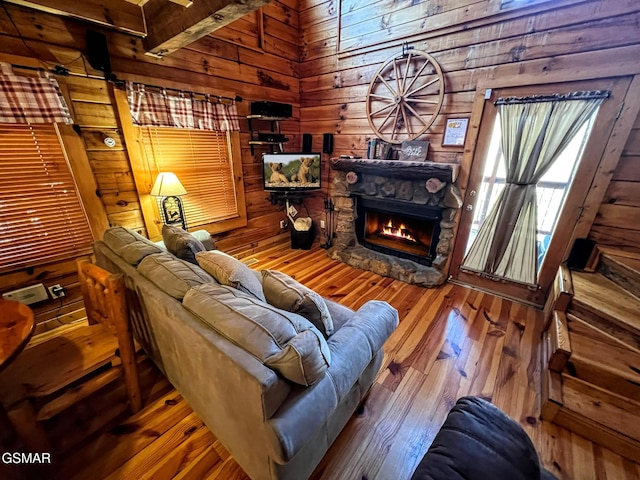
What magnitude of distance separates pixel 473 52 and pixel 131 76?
10.6 ft

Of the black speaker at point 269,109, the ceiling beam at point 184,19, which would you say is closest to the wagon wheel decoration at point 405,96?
the black speaker at point 269,109

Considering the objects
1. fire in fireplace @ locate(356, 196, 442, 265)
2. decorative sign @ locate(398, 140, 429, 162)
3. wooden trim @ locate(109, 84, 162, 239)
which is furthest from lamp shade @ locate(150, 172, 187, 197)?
decorative sign @ locate(398, 140, 429, 162)

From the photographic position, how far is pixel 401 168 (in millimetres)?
2760

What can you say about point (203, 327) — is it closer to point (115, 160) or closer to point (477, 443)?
point (477, 443)

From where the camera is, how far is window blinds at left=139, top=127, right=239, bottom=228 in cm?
257

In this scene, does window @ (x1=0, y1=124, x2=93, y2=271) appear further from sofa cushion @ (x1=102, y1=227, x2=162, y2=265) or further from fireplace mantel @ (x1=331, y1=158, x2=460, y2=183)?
fireplace mantel @ (x1=331, y1=158, x2=460, y2=183)

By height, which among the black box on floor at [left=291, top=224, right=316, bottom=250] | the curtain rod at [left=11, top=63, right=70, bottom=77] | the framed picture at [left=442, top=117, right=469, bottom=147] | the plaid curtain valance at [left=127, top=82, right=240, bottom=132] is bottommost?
the black box on floor at [left=291, top=224, right=316, bottom=250]

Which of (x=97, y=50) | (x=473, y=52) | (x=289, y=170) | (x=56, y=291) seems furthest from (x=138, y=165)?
(x=473, y=52)

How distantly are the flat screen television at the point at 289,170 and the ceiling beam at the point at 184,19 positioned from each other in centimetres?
147

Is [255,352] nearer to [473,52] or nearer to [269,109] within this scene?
[269,109]

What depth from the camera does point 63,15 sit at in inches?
73.9

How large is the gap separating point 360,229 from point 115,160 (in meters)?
2.89

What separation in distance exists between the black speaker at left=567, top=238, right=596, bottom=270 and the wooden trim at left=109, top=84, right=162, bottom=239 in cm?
403

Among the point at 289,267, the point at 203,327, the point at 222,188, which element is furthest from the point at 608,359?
the point at 222,188
